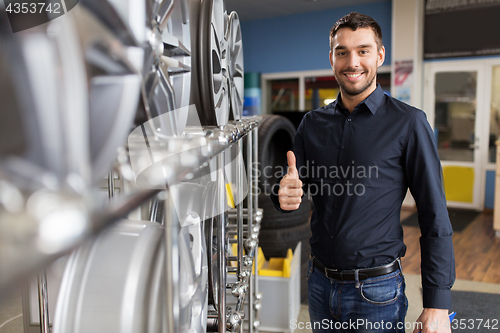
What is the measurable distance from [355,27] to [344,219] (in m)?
0.73

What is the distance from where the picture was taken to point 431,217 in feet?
4.15

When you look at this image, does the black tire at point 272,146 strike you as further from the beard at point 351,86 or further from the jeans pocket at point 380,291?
the jeans pocket at point 380,291

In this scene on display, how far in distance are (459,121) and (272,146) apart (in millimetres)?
4160

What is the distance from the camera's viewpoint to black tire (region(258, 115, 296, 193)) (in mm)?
2795

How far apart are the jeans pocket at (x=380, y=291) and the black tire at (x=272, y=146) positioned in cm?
133

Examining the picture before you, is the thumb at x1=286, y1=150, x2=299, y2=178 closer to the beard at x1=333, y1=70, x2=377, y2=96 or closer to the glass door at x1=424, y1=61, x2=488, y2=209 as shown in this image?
the beard at x1=333, y1=70, x2=377, y2=96

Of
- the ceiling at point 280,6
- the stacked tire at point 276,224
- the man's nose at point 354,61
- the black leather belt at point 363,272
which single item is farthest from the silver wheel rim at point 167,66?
the ceiling at point 280,6

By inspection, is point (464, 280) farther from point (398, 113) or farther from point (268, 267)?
point (398, 113)

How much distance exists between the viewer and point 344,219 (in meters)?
1.41

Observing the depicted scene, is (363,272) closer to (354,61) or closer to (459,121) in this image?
(354,61)

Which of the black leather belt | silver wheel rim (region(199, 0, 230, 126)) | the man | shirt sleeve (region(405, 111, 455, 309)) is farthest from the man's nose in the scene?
the black leather belt

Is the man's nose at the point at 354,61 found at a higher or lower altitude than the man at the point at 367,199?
higher

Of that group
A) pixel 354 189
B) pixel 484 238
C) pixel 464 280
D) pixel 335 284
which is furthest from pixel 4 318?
pixel 484 238

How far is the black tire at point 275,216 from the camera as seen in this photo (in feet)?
8.77
